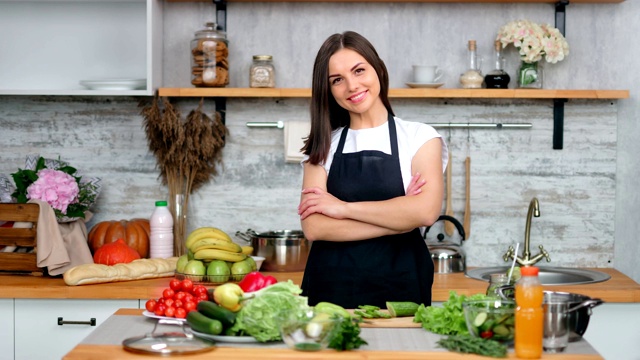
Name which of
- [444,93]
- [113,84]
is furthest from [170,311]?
[444,93]

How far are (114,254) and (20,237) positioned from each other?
390mm

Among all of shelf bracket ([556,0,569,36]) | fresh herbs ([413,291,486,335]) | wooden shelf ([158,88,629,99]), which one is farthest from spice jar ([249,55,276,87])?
fresh herbs ([413,291,486,335])

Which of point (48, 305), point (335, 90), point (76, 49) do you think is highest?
point (76, 49)

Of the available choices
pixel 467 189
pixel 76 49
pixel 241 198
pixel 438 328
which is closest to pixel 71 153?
pixel 76 49

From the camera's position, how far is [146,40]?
13.7 ft

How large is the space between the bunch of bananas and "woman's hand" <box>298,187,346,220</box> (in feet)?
2.33

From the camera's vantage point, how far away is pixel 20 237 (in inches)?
147

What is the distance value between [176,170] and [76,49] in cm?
74

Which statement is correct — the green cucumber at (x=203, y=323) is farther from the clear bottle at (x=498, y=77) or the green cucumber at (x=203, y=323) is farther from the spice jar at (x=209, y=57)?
the clear bottle at (x=498, y=77)

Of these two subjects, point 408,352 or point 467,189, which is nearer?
point 408,352

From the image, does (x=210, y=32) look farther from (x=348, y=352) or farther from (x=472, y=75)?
(x=348, y=352)

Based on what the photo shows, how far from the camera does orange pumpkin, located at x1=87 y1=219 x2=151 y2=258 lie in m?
3.97

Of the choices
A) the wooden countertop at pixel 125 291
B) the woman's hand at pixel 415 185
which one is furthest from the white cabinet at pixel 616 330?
the woman's hand at pixel 415 185

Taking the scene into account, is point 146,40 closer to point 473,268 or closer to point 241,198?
point 241,198
